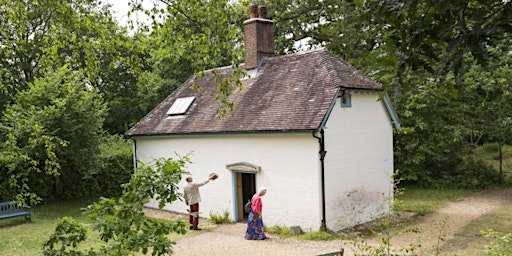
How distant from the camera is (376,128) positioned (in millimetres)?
15688

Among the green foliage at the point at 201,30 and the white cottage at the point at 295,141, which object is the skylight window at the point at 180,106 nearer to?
the white cottage at the point at 295,141

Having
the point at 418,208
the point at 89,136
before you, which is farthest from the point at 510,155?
the point at 89,136

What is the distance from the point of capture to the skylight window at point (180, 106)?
18.4 metres

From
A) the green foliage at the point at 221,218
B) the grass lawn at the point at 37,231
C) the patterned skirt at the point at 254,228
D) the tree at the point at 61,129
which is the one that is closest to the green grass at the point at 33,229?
the grass lawn at the point at 37,231

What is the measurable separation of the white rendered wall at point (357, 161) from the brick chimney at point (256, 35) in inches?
188

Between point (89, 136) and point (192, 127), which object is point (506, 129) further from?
point (89, 136)

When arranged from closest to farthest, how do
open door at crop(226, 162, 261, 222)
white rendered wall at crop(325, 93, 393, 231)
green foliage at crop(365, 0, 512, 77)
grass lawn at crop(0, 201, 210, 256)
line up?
1. green foliage at crop(365, 0, 512, 77)
2. grass lawn at crop(0, 201, 210, 256)
3. white rendered wall at crop(325, 93, 393, 231)
4. open door at crop(226, 162, 261, 222)

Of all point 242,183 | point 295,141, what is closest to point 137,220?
point 295,141

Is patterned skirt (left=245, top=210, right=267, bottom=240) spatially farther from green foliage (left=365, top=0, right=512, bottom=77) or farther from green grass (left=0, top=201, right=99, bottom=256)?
green foliage (left=365, top=0, right=512, bottom=77)

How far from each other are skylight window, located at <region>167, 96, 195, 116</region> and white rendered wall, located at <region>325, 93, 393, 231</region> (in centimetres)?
688

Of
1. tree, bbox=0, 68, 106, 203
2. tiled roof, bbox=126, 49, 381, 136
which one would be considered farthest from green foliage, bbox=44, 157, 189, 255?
tree, bbox=0, 68, 106, 203

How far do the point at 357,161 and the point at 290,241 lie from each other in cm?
374

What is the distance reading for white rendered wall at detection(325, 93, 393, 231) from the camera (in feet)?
45.4

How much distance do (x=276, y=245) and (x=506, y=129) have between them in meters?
13.7
